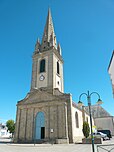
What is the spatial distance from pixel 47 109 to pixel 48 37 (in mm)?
19675

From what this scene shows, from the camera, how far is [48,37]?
37.1 meters

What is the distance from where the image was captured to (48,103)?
88.3 feet

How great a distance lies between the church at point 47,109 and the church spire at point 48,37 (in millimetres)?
369

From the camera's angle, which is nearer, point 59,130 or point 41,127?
point 59,130

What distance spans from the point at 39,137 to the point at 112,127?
29917mm

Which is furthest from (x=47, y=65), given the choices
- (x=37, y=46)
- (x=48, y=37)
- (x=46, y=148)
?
(x=46, y=148)

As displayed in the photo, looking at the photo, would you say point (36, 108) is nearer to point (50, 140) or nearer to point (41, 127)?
point (41, 127)


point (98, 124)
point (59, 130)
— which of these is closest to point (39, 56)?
point (59, 130)

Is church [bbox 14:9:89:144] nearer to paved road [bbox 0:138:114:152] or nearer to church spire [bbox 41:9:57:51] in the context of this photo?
church spire [bbox 41:9:57:51]

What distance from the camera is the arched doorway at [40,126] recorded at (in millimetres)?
26062

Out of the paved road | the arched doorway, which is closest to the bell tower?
the arched doorway

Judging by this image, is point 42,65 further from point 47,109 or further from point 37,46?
point 47,109

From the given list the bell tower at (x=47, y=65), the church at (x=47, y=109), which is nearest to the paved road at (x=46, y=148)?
the church at (x=47, y=109)

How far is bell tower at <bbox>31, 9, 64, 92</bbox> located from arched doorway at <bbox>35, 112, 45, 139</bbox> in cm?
612
